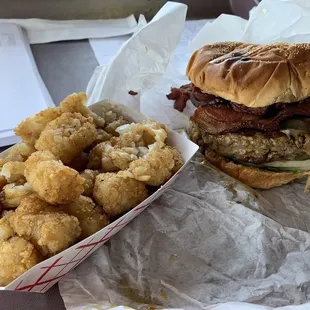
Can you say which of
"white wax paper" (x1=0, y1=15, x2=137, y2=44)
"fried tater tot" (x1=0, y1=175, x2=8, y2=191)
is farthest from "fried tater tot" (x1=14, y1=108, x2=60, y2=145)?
"white wax paper" (x1=0, y1=15, x2=137, y2=44)

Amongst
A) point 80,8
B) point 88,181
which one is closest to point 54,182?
point 88,181

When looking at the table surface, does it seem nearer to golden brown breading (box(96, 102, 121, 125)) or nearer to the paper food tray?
golden brown breading (box(96, 102, 121, 125))

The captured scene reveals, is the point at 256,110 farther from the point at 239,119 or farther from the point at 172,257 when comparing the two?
the point at 172,257

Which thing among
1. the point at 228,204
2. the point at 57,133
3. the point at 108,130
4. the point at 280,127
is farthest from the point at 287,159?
the point at 57,133

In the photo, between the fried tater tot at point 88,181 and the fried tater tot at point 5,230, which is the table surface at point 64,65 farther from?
the fried tater tot at point 5,230

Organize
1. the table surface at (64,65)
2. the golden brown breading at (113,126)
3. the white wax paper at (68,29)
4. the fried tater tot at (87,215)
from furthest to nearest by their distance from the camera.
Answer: the white wax paper at (68,29) → the table surface at (64,65) → the golden brown breading at (113,126) → the fried tater tot at (87,215)

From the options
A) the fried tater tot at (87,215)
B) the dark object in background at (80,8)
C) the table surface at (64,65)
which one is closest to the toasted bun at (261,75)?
the fried tater tot at (87,215)
